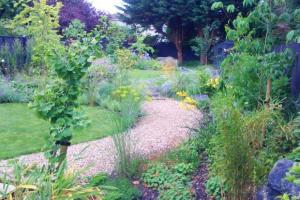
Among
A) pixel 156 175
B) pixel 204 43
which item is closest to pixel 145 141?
pixel 156 175

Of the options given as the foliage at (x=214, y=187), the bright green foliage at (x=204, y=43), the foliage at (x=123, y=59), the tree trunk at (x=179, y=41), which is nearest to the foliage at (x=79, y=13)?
the tree trunk at (x=179, y=41)

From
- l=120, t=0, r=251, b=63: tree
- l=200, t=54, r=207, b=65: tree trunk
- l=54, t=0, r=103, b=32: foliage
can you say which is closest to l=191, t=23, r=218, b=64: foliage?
l=200, t=54, r=207, b=65: tree trunk

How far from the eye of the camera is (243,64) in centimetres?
420

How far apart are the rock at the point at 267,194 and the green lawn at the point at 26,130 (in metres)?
2.23

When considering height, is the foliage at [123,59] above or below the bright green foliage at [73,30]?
below

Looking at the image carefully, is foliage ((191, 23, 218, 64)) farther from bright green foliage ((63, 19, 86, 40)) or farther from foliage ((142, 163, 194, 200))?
foliage ((142, 163, 194, 200))

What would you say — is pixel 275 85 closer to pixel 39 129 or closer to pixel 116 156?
pixel 116 156

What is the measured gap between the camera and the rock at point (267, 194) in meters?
2.88

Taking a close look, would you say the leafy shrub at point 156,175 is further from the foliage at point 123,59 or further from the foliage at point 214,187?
the foliage at point 123,59

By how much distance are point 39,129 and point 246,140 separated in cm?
409

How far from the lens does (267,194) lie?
116 inches

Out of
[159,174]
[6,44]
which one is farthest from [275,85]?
[6,44]

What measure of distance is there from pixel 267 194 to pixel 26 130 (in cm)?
444

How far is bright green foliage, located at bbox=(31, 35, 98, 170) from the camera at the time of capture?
A: 3.58 metres
